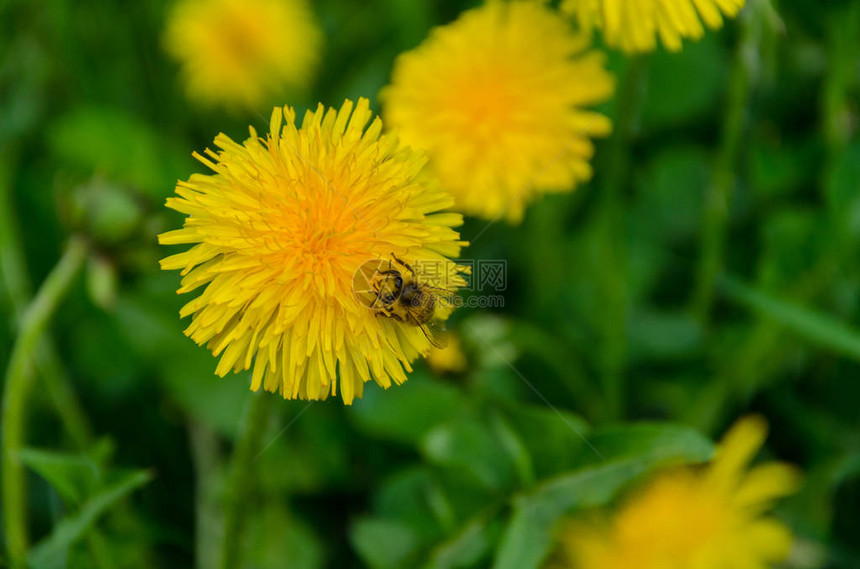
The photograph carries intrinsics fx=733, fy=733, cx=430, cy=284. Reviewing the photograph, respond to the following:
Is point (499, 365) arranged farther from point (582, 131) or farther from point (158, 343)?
point (158, 343)

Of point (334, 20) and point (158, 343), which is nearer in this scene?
point (158, 343)

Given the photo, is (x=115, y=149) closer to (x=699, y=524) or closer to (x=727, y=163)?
(x=727, y=163)

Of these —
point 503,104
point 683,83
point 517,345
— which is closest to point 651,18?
point 503,104

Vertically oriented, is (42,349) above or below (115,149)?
below

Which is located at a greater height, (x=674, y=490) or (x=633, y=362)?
(x=633, y=362)

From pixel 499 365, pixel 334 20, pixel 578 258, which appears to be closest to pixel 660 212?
pixel 578 258
